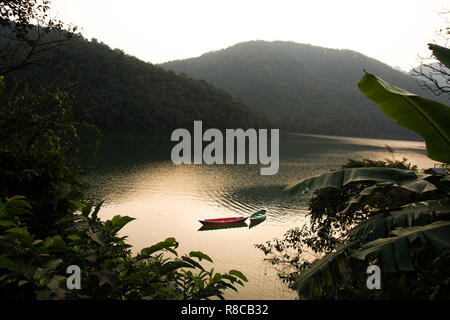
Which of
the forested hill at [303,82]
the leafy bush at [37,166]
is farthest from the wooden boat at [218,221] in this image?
the forested hill at [303,82]

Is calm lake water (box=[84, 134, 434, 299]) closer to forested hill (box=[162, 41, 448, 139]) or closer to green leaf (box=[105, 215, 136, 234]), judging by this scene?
green leaf (box=[105, 215, 136, 234])

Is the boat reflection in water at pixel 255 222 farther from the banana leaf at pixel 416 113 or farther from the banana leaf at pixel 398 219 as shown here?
the banana leaf at pixel 416 113

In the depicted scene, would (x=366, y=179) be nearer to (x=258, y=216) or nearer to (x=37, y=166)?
(x=37, y=166)

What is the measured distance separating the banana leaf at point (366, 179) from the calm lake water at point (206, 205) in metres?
1.91

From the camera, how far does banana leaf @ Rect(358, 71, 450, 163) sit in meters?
2.34

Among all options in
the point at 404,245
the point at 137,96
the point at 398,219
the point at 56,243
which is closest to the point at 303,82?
the point at 137,96

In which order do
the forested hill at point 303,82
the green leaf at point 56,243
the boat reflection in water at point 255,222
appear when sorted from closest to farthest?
the green leaf at point 56,243
the boat reflection in water at point 255,222
the forested hill at point 303,82

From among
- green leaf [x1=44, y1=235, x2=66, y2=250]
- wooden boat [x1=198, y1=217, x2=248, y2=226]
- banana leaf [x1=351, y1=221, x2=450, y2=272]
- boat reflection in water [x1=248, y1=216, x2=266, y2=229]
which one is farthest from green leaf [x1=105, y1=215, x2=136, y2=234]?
boat reflection in water [x1=248, y1=216, x2=266, y2=229]

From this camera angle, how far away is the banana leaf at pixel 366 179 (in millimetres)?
2572

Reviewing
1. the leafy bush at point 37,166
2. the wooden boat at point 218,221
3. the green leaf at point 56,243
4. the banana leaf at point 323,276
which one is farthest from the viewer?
the wooden boat at point 218,221

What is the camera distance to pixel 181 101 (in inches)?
2514

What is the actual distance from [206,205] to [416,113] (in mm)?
15488

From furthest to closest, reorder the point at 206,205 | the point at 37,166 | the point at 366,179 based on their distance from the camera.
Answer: the point at 206,205
the point at 37,166
the point at 366,179

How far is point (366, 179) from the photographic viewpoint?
8.89 ft
